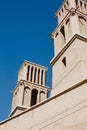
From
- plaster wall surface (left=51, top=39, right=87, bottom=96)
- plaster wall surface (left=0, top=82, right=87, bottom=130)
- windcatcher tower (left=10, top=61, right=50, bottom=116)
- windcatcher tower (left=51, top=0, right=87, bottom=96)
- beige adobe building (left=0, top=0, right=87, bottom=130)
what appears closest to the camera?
plaster wall surface (left=0, top=82, right=87, bottom=130)

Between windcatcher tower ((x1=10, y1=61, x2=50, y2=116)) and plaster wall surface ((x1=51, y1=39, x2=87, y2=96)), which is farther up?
windcatcher tower ((x1=10, y1=61, x2=50, y2=116))

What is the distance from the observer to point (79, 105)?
9.61 metres

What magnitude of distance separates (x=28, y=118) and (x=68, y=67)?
571cm

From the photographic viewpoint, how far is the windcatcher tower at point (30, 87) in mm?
38125

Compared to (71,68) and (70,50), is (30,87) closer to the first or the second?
(70,50)

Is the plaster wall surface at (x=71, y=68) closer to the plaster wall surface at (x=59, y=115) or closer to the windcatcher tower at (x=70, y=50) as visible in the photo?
the windcatcher tower at (x=70, y=50)

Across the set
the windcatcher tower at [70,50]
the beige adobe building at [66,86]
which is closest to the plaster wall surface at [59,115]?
the beige adobe building at [66,86]

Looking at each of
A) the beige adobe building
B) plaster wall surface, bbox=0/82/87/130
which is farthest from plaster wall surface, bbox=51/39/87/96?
plaster wall surface, bbox=0/82/87/130

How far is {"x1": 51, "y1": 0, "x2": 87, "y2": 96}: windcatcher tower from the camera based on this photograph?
48.6ft

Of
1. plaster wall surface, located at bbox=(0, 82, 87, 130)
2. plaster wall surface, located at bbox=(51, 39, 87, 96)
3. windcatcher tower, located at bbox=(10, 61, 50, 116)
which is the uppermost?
windcatcher tower, located at bbox=(10, 61, 50, 116)

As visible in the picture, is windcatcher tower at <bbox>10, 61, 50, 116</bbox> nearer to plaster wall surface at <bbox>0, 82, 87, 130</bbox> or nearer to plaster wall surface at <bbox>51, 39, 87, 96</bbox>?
plaster wall surface at <bbox>51, 39, 87, 96</bbox>

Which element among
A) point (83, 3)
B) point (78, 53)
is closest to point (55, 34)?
point (83, 3)

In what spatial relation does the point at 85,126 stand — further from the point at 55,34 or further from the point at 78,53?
the point at 55,34

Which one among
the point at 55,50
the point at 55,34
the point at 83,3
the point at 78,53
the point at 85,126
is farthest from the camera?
the point at 83,3
